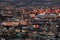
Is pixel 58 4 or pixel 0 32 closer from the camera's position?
pixel 0 32

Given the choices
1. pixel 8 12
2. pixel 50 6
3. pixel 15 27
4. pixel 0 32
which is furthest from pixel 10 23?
pixel 50 6

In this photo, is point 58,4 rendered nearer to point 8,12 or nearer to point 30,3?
point 30,3

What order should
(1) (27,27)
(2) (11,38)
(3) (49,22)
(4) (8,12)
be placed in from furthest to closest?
(4) (8,12) → (3) (49,22) → (1) (27,27) → (2) (11,38)

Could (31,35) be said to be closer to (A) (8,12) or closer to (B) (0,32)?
(B) (0,32)

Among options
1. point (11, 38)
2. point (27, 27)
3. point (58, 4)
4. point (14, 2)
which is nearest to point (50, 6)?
point (58, 4)

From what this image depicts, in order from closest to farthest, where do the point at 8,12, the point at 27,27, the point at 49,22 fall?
the point at 27,27 → the point at 49,22 → the point at 8,12

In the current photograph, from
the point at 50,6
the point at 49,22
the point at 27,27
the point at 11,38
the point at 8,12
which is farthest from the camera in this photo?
the point at 50,6

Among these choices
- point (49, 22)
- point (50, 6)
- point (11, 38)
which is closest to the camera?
point (11, 38)

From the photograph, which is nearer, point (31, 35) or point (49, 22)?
point (31, 35)
